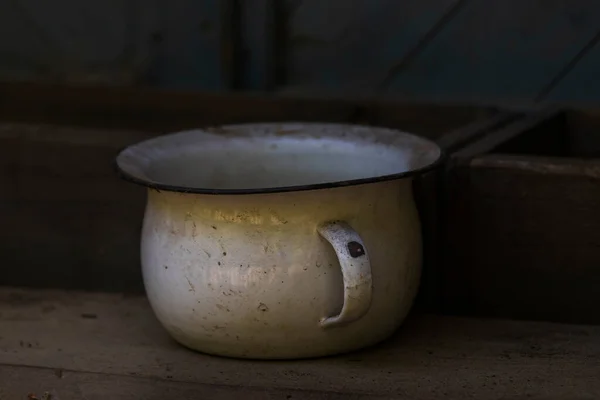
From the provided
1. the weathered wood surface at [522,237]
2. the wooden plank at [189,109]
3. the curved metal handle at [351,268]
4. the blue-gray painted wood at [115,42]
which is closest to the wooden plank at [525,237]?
the weathered wood surface at [522,237]

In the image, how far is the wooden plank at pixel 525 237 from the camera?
1.08 metres

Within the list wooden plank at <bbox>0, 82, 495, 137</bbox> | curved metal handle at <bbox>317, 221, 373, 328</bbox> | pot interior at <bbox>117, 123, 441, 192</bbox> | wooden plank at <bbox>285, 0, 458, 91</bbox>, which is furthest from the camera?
wooden plank at <bbox>285, 0, 458, 91</bbox>

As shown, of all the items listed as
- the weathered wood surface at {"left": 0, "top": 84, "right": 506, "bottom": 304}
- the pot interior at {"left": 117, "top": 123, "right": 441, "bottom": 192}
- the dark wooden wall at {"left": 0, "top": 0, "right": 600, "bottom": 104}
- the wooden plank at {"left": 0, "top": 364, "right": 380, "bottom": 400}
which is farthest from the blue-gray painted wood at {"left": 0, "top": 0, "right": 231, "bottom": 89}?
the wooden plank at {"left": 0, "top": 364, "right": 380, "bottom": 400}

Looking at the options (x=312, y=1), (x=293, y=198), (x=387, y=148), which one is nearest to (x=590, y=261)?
(x=387, y=148)

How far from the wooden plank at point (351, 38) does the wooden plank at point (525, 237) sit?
22.8 inches

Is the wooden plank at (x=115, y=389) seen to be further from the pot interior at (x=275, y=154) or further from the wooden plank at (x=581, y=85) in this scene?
the wooden plank at (x=581, y=85)

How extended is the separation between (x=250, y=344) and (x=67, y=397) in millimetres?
172

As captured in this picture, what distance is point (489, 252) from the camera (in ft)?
3.67

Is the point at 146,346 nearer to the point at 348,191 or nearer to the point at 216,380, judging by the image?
the point at 216,380

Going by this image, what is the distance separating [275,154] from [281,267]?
9.3 inches

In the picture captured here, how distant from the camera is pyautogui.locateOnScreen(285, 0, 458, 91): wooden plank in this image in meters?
1.65

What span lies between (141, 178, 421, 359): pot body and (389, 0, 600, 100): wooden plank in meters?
0.69

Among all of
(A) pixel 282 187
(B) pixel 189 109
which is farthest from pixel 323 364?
(B) pixel 189 109

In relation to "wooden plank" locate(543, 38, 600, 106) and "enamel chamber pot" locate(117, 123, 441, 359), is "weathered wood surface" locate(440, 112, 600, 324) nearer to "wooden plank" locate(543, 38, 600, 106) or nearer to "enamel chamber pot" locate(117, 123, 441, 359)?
"enamel chamber pot" locate(117, 123, 441, 359)
